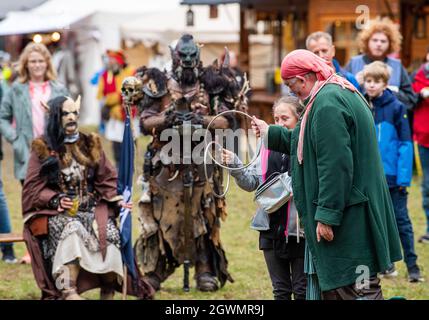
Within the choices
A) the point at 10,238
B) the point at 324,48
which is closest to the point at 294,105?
the point at 324,48

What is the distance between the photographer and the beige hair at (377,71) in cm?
736

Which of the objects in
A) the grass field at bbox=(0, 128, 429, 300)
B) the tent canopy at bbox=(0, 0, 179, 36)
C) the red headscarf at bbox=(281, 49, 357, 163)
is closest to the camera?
the red headscarf at bbox=(281, 49, 357, 163)

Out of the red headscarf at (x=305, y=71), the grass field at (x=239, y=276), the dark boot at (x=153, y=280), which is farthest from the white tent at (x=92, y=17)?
the red headscarf at (x=305, y=71)

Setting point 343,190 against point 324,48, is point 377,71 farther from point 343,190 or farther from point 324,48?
point 343,190

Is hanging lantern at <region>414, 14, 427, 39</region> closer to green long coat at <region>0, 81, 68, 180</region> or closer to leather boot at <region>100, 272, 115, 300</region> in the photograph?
green long coat at <region>0, 81, 68, 180</region>

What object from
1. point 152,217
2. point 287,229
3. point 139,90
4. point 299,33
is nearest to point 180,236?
point 152,217

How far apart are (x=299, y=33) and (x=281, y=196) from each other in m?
14.3

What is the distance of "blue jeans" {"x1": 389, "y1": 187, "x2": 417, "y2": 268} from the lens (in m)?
7.62

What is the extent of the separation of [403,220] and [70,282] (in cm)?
269

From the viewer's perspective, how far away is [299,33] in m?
19.6

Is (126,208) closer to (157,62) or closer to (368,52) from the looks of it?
(368,52)

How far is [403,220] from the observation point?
303 inches

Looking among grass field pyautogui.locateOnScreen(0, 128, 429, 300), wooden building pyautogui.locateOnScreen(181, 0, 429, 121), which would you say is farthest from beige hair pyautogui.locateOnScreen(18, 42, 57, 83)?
wooden building pyautogui.locateOnScreen(181, 0, 429, 121)

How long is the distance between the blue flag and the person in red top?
3109 mm
